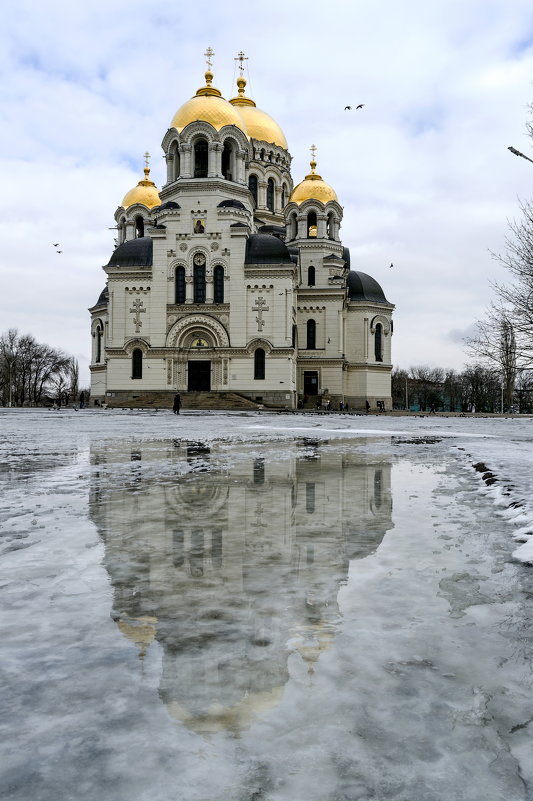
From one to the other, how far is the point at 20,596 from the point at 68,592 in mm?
236

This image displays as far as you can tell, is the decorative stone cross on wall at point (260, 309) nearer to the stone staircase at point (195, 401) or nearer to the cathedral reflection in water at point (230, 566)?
the stone staircase at point (195, 401)

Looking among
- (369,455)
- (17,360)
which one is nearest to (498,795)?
(369,455)

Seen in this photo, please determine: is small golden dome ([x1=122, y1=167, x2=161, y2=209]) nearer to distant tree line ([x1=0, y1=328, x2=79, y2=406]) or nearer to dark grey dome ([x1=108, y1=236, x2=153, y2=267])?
dark grey dome ([x1=108, y1=236, x2=153, y2=267])

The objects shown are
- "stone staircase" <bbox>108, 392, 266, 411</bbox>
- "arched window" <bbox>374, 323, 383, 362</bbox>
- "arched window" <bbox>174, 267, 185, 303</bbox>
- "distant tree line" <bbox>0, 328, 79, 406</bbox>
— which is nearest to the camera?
"stone staircase" <bbox>108, 392, 266, 411</bbox>

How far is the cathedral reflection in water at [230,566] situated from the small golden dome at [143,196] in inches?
1941

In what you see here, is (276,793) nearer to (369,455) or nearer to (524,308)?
(369,455)

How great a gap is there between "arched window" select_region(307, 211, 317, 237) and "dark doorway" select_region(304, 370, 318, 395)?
1156cm

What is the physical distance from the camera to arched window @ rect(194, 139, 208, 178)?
44.1 meters

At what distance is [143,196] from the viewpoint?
2108 inches

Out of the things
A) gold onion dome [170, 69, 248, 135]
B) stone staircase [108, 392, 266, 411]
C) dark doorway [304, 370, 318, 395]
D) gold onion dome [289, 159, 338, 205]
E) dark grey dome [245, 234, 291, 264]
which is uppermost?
gold onion dome [170, 69, 248, 135]

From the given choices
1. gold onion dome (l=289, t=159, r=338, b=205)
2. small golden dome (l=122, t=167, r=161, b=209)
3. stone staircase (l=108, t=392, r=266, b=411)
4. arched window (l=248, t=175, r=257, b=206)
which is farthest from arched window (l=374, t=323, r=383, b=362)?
small golden dome (l=122, t=167, r=161, b=209)

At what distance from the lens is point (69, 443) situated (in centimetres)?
1360

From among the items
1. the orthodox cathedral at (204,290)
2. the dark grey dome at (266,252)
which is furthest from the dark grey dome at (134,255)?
the dark grey dome at (266,252)

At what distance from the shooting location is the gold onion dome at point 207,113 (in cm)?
4334
